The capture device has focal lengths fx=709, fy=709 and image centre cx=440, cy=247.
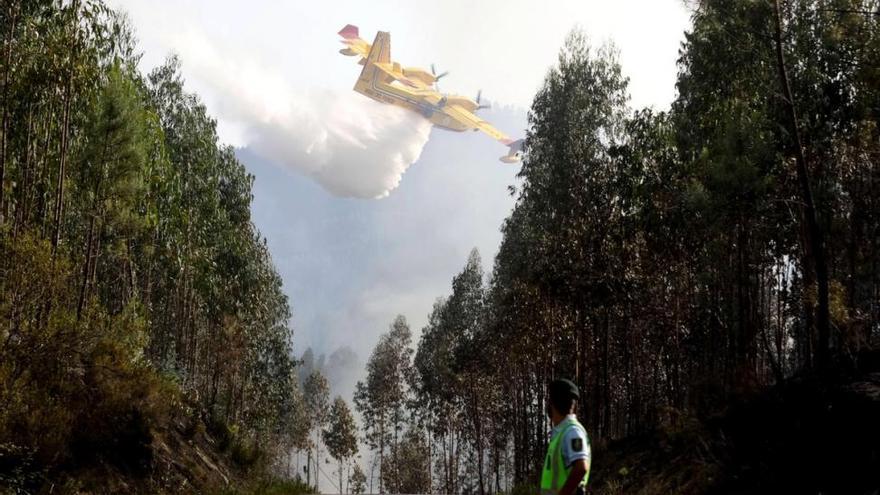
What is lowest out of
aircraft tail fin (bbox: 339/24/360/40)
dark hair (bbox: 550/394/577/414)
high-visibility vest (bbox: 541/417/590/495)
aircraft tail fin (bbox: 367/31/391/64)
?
high-visibility vest (bbox: 541/417/590/495)

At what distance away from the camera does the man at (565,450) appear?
4.67 m

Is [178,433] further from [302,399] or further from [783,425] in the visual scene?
[302,399]

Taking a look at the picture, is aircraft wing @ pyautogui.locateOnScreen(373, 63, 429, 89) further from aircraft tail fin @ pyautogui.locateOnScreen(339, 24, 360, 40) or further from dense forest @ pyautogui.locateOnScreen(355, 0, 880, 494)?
dense forest @ pyautogui.locateOnScreen(355, 0, 880, 494)

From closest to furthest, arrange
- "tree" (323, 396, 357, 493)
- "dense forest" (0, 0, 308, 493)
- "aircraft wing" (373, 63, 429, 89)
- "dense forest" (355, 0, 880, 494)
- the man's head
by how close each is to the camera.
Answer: the man's head, "dense forest" (0, 0, 308, 493), "dense forest" (355, 0, 880, 494), "tree" (323, 396, 357, 493), "aircraft wing" (373, 63, 429, 89)

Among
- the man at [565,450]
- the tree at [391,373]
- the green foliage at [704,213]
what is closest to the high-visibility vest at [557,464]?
the man at [565,450]

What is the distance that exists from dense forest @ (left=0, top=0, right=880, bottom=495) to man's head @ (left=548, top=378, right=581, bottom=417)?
5.29 meters

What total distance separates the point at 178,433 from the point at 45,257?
24.1ft

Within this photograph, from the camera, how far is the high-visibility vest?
15.6 feet

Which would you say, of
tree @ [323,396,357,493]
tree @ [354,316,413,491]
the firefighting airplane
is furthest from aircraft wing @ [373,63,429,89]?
tree @ [323,396,357,493]

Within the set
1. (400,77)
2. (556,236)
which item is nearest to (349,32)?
(400,77)

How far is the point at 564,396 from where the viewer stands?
16.2 feet

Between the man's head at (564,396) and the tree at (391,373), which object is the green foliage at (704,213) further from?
the tree at (391,373)

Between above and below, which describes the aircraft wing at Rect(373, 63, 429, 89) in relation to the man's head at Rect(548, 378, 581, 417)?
above

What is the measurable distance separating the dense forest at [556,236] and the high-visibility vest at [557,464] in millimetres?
5290
